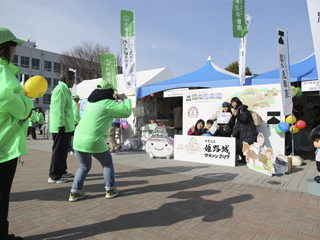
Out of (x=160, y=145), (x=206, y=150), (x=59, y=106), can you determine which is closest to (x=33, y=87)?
(x=59, y=106)

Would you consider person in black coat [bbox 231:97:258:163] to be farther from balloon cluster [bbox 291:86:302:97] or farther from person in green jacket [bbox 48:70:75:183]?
person in green jacket [bbox 48:70:75:183]

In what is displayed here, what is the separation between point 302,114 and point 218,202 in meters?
9.16

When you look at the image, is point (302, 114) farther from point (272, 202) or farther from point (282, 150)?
point (272, 202)

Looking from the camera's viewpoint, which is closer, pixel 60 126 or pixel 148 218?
pixel 148 218

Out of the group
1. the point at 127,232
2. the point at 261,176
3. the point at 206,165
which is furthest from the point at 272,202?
the point at 206,165

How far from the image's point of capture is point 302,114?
1054cm

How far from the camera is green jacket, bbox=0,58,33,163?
1.97m

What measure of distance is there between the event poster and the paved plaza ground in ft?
5.66

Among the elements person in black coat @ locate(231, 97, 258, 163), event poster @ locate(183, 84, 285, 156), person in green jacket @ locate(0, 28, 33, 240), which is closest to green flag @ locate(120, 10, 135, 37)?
event poster @ locate(183, 84, 285, 156)

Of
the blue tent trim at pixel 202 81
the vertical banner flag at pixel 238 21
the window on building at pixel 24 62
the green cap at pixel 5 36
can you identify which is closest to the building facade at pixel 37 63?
the window on building at pixel 24 62

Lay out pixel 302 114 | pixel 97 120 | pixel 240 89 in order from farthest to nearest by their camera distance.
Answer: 1. pixel 302 114
2. pixel 240 89
3. pixel 97 120

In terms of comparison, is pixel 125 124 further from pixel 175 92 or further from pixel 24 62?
pixel 24 62

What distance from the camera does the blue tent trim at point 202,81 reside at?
812cm

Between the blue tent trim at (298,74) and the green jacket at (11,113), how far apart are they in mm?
7211
